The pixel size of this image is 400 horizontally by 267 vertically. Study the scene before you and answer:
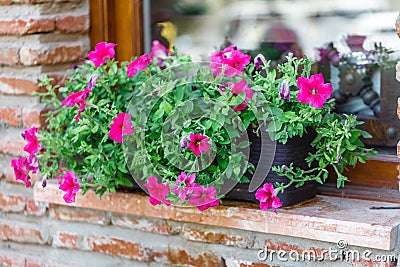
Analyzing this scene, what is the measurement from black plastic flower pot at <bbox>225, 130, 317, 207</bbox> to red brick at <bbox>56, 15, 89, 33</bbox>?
0.66 meters

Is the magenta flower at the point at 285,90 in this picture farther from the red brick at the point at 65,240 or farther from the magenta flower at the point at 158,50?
the red brick at the point at 65,240

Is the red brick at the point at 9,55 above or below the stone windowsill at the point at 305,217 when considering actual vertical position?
above

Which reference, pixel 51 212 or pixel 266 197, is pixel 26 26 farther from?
pixel 266 197

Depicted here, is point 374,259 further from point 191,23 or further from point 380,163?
point 191,23

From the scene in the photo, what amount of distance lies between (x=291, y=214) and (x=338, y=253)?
131 millimetres

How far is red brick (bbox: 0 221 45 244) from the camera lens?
205cm

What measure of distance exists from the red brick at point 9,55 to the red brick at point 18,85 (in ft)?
0.15

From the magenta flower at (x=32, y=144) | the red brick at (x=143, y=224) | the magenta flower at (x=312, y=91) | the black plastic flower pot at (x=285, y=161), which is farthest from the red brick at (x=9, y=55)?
the magenta flower at (x=312, y=91)

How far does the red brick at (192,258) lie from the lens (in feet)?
5.75

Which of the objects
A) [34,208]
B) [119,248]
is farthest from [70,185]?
[34,208]

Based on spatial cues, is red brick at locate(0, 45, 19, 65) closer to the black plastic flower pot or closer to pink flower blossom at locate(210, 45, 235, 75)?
pink flower blossom at locate(210, 45, 235, 75)

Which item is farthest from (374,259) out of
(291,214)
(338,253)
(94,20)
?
(94,20)

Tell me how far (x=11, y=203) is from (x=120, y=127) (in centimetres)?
59

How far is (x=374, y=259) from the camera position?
60.9 inches
